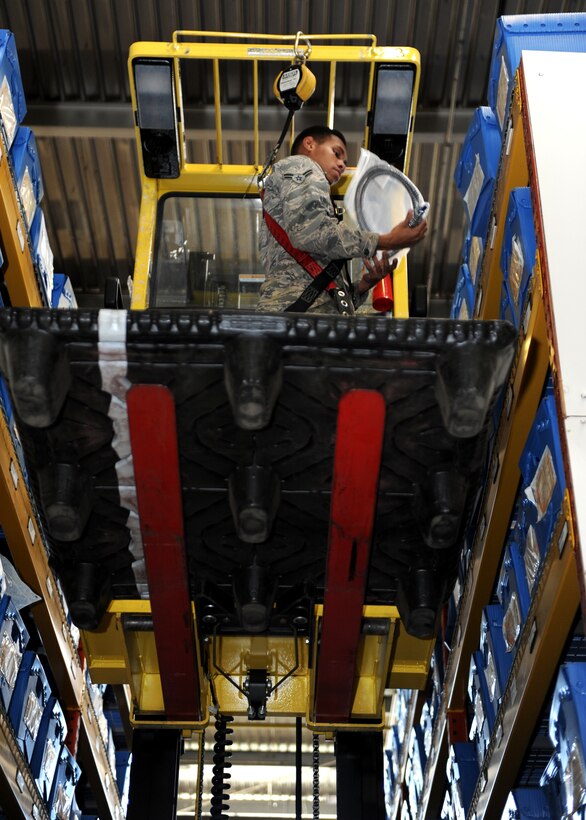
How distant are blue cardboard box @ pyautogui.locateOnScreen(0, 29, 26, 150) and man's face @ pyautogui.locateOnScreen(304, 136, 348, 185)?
4.09 feet

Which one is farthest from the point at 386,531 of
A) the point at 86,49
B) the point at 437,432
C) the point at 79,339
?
the point at 86,49

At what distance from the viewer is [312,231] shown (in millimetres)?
3832

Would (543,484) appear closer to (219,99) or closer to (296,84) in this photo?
(296,84)

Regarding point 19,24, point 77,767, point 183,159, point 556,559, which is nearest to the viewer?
point 556,559

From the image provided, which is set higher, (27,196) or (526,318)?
(27,196)

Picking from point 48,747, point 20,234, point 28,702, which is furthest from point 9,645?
point 20,234

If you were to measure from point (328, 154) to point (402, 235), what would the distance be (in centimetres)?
80

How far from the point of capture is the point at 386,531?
3520 millimetres

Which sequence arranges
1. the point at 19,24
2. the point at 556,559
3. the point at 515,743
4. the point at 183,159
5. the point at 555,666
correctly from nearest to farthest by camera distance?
the point at 556,559, the point at 555,666, the point at 515,743, the point at 183,159, the point at 19,24

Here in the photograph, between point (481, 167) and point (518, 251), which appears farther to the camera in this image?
point (481, 167)

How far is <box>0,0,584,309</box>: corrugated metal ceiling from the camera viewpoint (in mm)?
8148

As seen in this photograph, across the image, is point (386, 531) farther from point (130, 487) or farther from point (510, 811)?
point (510, 811)

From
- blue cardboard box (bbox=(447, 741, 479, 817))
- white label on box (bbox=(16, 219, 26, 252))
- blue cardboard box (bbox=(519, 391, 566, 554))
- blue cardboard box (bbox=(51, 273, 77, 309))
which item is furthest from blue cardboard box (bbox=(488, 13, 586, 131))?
blue cardboard box (bbox=(447, 741, 479, 817))

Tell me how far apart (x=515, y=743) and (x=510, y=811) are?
10.4 inches
